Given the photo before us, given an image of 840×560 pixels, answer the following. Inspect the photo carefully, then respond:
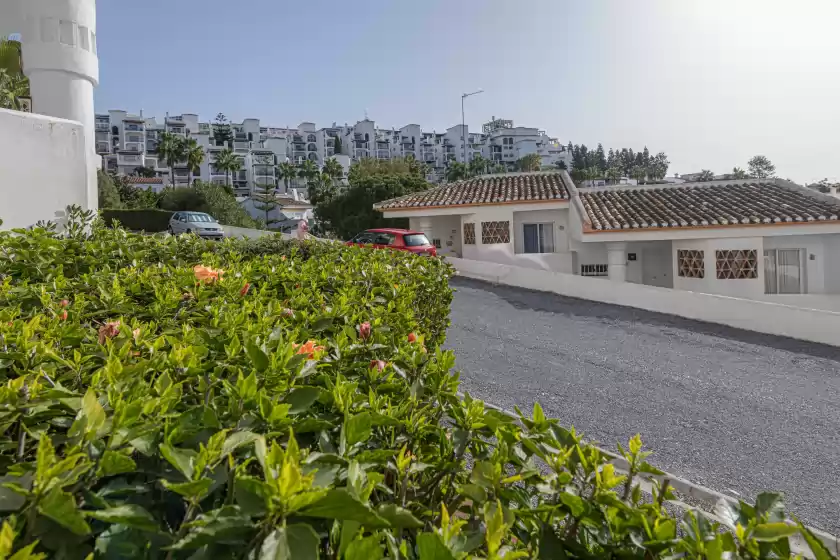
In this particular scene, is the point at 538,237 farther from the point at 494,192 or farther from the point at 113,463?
the point at 113,463

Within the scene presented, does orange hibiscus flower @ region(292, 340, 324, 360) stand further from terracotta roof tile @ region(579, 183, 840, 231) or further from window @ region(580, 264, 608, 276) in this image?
window @ region(580, 264, 608, 276)

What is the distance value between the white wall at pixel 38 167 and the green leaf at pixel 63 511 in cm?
984

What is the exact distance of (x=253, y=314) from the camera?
305cm

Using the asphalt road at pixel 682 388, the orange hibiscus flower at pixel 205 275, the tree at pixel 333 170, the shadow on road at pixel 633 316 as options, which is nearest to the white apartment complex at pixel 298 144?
the tree at pixel 333 170

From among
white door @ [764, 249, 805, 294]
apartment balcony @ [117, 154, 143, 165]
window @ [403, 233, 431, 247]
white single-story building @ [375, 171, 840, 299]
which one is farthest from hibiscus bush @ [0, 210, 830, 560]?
apartment balcony @ [117, 154, 143, 165]

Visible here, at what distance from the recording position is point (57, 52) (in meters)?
11.9

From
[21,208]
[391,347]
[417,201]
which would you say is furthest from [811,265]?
[21,208]

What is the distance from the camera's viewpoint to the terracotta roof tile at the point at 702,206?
17.5m

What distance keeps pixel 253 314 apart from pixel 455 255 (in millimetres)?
21508

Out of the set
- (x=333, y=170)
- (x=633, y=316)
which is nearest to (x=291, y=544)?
(x=633, y=316)

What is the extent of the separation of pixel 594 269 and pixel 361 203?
57.7 feet

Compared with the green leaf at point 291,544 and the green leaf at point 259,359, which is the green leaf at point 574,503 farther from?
the green leaf at point 259,359

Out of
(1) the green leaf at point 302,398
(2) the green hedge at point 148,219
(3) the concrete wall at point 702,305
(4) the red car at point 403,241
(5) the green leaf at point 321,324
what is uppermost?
(2) the green hedge at point 148,219

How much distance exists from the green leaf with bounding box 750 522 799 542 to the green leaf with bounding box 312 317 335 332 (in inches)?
75.6
